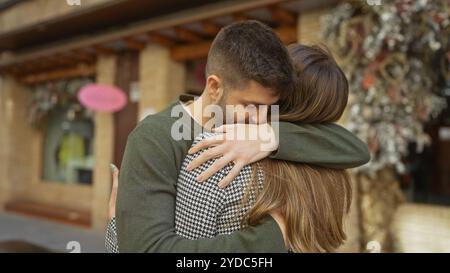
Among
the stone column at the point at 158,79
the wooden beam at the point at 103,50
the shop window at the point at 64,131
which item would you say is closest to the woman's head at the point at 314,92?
the stone column at the point at 158,79

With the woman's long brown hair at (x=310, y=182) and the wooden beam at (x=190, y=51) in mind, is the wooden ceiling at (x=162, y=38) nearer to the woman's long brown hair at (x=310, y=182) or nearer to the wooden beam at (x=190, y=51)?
the wooden beam at (x=190, y=51)

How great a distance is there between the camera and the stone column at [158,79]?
22.2 feet

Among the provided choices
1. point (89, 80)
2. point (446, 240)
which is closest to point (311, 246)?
point (446, 240)

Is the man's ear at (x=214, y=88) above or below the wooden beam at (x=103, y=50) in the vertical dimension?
below

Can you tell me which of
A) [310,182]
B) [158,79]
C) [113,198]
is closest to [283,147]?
[310,182]

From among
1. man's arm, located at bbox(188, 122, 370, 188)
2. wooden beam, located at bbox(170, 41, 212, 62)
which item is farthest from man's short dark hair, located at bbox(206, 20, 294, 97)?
wooden beam, located at bbox(170, 41, 212, 62)

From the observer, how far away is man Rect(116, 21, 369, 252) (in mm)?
1078

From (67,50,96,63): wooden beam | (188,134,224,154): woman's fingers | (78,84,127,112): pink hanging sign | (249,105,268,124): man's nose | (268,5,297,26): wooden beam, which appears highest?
(67,50,96,63): wooden beam

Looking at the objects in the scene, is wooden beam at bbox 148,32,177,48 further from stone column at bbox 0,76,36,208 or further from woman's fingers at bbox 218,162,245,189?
woman's fingers at bbox 218,162,245,189

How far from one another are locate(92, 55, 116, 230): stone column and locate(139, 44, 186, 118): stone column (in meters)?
0.85

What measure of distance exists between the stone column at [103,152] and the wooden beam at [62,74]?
0.46 meters

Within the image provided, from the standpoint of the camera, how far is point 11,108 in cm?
1001
